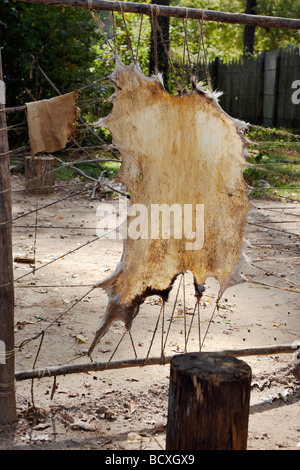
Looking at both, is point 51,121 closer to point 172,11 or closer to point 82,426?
point 172,11

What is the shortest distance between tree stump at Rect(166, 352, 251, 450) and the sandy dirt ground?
0.56 m

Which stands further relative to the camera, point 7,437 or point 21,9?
point 21,9

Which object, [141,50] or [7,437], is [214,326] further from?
[141,50]

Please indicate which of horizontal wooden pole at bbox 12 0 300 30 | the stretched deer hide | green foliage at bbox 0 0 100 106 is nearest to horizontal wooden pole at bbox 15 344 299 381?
the stretched deer hide

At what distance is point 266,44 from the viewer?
31.4 m

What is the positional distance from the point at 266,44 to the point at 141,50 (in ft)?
65.8

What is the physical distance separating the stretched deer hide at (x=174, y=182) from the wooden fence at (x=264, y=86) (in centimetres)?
1210

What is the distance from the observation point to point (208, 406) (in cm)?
223

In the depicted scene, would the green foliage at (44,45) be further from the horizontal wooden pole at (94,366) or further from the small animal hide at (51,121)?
the horizontal wooden pole at (94,366)

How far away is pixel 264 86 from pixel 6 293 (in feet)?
47.5

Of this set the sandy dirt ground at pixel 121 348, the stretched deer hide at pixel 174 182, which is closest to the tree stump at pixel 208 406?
the sandy dirt ground at pixel 121 348

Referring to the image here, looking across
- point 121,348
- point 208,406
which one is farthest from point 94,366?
point 208,406

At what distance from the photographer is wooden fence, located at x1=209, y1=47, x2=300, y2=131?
1483 centimetres

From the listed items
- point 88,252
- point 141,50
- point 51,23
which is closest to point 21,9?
point 51,23
